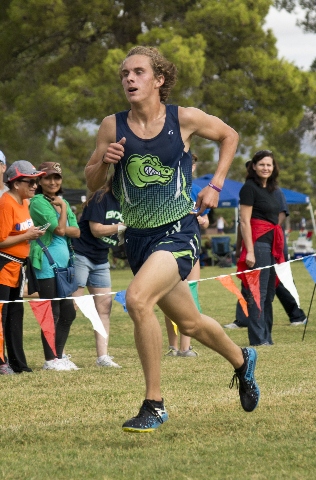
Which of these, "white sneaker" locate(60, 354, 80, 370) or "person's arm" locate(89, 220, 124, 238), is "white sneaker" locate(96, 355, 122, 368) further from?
"person's arm" locate(89, 220, 124, 238)

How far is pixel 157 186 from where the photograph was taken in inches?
140

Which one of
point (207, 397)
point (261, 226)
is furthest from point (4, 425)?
point (261, 226)

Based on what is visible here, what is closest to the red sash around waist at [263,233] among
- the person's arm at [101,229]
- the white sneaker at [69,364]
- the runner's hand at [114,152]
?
the person's arm at [101,229]

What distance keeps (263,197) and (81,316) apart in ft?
14.2

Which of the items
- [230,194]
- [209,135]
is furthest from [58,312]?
[230,194]

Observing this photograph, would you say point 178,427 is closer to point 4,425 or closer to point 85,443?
point 85,443

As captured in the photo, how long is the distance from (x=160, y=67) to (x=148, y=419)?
2.03 metres

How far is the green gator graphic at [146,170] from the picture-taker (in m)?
3.53

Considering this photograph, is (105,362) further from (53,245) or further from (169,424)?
(169,424)

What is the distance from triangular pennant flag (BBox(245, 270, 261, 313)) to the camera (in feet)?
21.9

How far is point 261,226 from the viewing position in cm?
684

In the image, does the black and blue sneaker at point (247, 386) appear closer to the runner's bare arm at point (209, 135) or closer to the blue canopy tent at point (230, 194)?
the runner's bare arm at point (209, 135)

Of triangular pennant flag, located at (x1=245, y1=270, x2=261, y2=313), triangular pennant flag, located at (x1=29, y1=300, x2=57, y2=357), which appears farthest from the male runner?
triangular pennant flag, located at (x1=245, y1=270, x2=261, y2=313)

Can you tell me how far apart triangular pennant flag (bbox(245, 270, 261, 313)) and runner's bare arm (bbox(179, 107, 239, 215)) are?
3086mm
